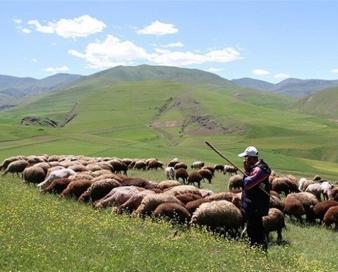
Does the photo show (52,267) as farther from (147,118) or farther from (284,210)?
(147,118)

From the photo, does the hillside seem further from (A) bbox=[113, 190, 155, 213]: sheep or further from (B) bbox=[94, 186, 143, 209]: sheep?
(A) bbox=[113, 190, 155, 213]: sheep

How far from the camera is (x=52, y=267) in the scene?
1079cm

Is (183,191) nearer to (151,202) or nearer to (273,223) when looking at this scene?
(151,202)

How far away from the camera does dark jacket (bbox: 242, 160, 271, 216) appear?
46.0 ft

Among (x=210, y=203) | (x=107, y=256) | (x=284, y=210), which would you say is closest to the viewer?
(x=107, y=256)

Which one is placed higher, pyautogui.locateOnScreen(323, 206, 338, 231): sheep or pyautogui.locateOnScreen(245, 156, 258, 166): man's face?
pyautogui.locateOnScreen(245, 156, 258, 166): man's face

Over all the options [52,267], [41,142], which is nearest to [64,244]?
[52,267]

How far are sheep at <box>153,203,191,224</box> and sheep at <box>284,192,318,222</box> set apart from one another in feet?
23.0

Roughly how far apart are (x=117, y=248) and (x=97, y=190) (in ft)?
31.3

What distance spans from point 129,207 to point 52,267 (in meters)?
8.58

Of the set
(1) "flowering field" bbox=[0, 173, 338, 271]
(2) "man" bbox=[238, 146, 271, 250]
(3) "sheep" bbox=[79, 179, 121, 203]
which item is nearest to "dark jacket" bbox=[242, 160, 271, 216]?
(2) "man" bbox=[238, 146, 271, 250]

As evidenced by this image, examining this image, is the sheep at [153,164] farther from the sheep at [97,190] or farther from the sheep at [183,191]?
the sheep at [183,191]

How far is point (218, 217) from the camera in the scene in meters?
17.1

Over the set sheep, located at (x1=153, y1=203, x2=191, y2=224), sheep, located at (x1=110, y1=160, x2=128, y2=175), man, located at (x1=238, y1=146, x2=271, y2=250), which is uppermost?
man, located at (x1=238, y1=146, x2=271, y2=250)
